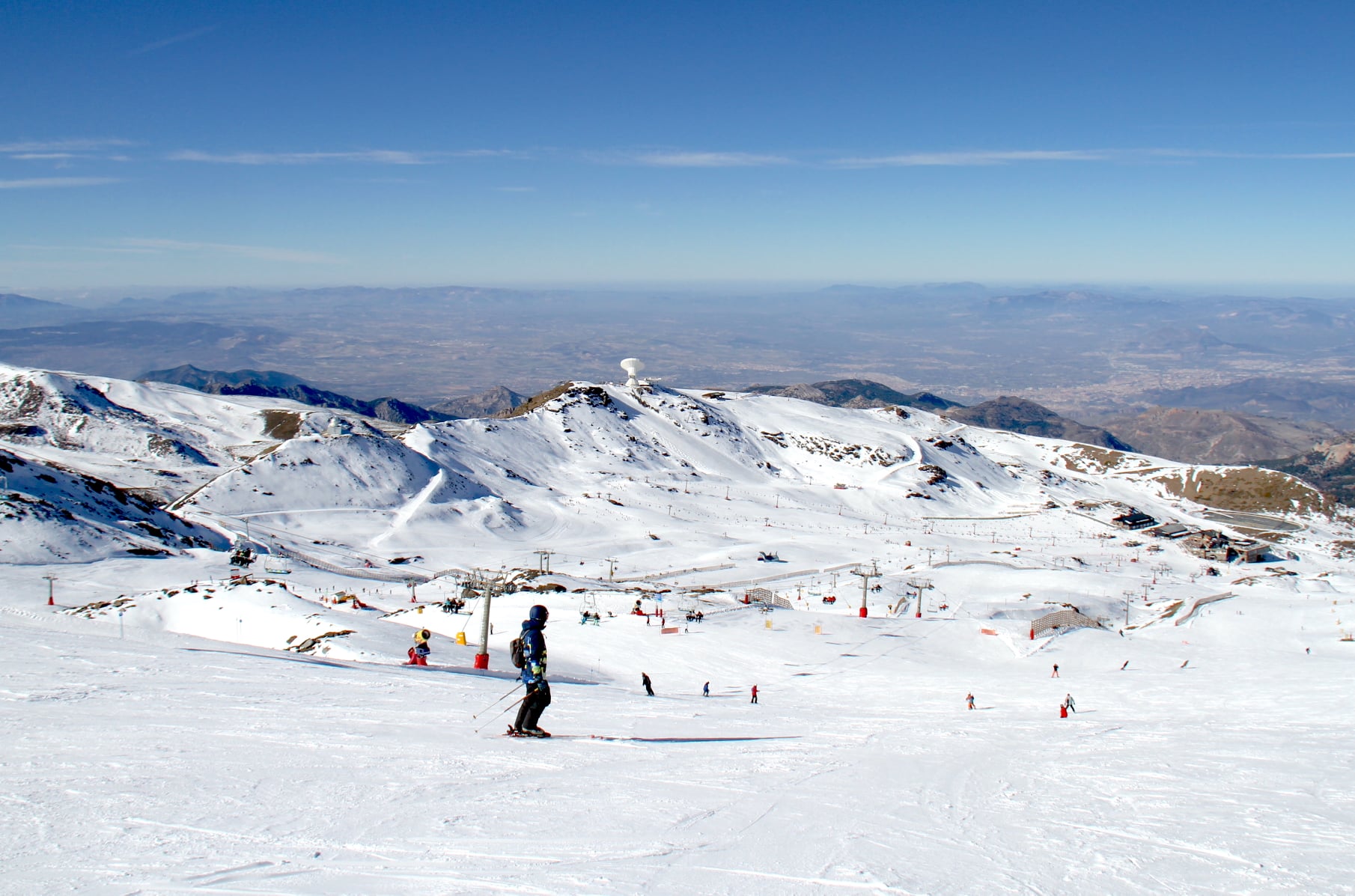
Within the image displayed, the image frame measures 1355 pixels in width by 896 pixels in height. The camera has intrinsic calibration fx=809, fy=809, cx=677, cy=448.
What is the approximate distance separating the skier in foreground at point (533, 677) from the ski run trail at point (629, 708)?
28 cm

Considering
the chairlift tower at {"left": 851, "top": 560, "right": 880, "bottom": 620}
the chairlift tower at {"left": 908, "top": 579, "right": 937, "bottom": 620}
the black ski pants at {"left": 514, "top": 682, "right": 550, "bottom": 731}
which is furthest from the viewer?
the chairlift tower at {"left": 908, "top": 579, "right": 937, "bottom": 620}

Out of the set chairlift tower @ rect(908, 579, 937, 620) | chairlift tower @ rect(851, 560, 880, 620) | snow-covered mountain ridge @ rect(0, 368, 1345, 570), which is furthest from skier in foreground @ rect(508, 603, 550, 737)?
snow-covered mountain ridge @ rect(0, 368, 1345, 570)

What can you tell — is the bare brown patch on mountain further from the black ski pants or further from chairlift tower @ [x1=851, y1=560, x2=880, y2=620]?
the black ski pants

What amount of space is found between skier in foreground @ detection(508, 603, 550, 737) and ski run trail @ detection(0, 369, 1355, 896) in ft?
0.92

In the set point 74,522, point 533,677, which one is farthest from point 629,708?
point 74,522

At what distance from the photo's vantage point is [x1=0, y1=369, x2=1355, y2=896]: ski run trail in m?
7.94

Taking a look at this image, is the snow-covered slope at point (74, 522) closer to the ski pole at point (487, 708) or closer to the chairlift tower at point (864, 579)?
the ski pole at point (487, 708)

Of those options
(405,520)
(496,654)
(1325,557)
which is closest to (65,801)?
(496,654)

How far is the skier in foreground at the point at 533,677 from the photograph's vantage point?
12.9m

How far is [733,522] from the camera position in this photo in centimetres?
9856

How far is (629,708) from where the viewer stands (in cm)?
1862

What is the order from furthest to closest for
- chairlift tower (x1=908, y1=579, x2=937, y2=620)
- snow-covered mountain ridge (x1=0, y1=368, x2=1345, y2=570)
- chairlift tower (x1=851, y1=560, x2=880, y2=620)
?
snow-covered mountain ridge (x1=0, y1=368, x2=1345, y2=570) → chairlift tower (x1=908, y1=579, x2=937, y2=620) → chairlift tower (x1=851, y1=560, x2=880, y2=620)

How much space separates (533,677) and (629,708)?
617 centimetres

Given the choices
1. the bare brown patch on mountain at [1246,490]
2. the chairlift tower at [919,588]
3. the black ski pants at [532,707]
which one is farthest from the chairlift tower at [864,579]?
the bare brown patch on mountain at [1246,490]
